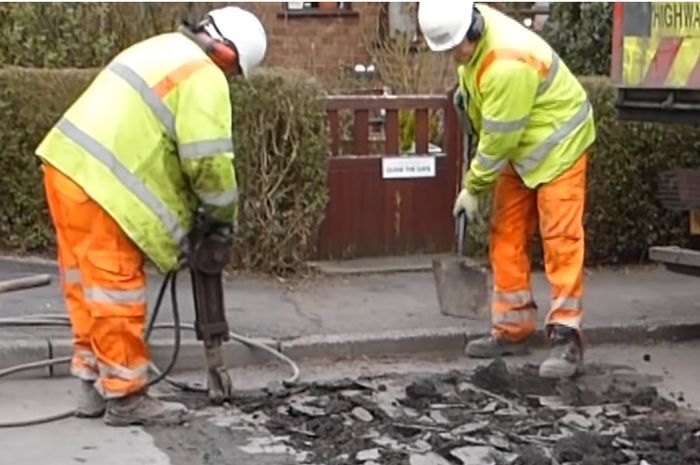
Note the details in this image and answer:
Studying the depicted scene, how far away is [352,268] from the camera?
9.55m

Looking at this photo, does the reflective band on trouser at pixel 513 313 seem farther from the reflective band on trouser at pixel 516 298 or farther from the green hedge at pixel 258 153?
the green hedge at pixel 258 153

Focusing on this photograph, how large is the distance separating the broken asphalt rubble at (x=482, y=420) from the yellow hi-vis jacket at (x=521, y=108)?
954mm

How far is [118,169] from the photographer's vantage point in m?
5.97

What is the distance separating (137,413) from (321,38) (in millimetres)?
9011

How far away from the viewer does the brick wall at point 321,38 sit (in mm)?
14227

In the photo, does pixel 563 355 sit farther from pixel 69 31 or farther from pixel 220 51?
pixel 69 31

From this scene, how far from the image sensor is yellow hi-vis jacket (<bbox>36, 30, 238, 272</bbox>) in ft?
19.5

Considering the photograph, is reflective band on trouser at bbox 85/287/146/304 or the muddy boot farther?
the muddy boot

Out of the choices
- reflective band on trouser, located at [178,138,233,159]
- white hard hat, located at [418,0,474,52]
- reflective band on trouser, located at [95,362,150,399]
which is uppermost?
white hard hat, located at [418,0,474,52]

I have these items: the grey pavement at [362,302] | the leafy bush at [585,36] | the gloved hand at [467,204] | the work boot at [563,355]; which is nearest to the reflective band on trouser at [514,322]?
the work boot at [563,355]

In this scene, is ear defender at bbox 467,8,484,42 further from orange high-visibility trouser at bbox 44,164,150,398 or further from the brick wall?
the brick wall

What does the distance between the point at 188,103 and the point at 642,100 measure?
294 cm

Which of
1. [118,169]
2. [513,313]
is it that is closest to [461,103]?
[513,313]

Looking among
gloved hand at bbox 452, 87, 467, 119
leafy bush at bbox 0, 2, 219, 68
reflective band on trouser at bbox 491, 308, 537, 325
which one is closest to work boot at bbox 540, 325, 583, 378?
reflective band on trouser at bbox 491, 308, 537, 325
